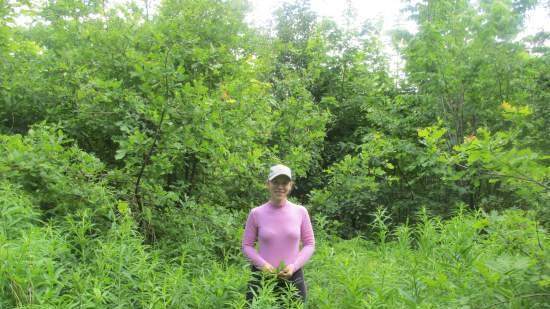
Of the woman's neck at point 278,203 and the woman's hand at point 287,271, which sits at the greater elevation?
the woman's neck at point 278,203

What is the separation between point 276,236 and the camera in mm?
3258

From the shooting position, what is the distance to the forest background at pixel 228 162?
3.25 meters

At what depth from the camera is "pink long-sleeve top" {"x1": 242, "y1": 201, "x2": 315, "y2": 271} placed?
327cm

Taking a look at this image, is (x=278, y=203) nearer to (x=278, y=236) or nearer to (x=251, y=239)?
(x=278, y=236)

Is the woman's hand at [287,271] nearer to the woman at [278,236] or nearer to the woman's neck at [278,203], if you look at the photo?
the woman at [278,236]

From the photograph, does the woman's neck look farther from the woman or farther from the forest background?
the forest background

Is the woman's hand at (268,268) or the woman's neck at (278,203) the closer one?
the woman's hand at (268,268)

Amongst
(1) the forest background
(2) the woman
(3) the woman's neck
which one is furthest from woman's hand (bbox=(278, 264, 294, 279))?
(3) the woman's neck

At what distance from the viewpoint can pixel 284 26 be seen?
39.5ft

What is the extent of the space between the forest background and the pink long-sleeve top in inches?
11.0

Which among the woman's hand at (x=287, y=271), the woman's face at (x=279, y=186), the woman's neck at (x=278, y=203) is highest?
the woman's face at (x=279, y=186)

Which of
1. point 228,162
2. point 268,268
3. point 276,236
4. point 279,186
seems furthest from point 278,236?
point 228,162

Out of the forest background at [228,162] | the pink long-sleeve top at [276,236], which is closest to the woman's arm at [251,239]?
the pink long-sleeve top at [276,236]

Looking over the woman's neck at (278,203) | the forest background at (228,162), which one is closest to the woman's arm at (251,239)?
the woman's neck at (278,203)
